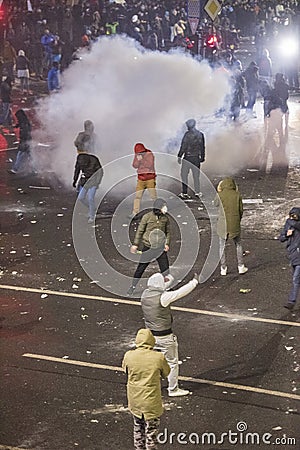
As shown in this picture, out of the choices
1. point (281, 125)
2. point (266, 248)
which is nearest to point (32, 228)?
point (266, 248)

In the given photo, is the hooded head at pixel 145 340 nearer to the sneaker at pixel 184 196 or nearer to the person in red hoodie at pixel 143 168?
the person in red hoodie at pixel 143 168

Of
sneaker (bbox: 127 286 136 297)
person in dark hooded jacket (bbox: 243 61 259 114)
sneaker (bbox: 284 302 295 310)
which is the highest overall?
person in dark hooded jacket (bbox: 243 61 259 114)

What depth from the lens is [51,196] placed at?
2025 centimetres

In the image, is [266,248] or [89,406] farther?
[266,248]

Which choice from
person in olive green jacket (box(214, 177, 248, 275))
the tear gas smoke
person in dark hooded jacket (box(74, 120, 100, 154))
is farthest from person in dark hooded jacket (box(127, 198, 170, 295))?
the tear gas smoke

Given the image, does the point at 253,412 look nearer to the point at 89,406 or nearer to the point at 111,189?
the point at 89,406

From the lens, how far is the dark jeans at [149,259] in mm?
13375

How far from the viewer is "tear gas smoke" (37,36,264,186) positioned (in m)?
25.0

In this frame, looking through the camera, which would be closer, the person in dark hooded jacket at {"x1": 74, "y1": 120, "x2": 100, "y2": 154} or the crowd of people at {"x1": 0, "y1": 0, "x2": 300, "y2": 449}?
the crowd of people at {"x1": 0, "y1": 0, "x2": 300, "y2": 449}

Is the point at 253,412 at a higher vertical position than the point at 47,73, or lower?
lower

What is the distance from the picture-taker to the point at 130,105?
27156mm

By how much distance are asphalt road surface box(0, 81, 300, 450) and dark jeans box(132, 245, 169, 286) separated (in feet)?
1.22

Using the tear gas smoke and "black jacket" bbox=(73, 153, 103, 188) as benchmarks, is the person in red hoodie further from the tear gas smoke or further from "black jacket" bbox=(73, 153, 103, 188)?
the tear gas smoke

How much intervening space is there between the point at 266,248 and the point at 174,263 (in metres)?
1.78
